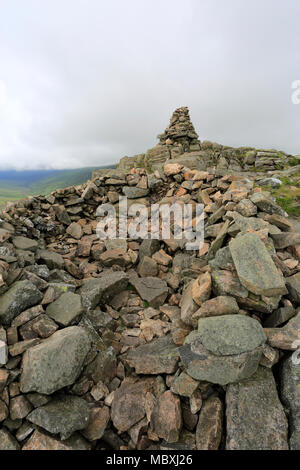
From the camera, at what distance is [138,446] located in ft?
14.3

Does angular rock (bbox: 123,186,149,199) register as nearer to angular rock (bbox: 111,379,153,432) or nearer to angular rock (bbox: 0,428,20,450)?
angular rock (bbox: 111,379,153,432)

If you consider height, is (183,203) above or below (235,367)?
above

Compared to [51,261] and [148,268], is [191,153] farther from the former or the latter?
[51,261]

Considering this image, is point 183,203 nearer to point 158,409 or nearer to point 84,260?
point 84,260

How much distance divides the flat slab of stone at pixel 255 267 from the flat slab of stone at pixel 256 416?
69.0 inches

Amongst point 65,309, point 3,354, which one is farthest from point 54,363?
point 65,309

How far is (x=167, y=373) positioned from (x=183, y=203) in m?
8.31

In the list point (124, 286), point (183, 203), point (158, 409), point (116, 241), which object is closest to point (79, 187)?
point (116, 241)

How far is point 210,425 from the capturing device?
411 cm

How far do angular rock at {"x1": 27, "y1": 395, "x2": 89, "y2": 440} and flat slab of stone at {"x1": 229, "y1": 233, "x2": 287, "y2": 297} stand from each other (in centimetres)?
454

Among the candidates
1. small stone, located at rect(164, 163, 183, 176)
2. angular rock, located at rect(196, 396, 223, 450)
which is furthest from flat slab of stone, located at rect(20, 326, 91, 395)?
small stone, located at rect(164, 163, 183, 176)

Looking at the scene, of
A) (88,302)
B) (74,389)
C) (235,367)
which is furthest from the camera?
(88,302)

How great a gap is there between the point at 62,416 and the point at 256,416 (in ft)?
12.1

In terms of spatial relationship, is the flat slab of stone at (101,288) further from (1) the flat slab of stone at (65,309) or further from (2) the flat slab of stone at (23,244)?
(2) the flat slab of stone at (23,244)
